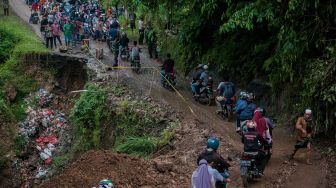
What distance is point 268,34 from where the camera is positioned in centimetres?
1798

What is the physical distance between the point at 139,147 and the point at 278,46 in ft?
17.6

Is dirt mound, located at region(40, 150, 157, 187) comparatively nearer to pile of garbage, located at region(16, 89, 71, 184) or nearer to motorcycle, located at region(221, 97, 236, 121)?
motorcycle, located at region(221, 97, 236, 121)

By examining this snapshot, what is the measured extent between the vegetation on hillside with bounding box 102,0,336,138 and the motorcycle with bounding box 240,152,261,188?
3.32 metres

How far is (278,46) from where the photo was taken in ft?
49.8

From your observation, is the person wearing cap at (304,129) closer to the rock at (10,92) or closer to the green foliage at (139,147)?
the green foliage at (139,147)

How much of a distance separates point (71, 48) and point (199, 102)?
404 inches

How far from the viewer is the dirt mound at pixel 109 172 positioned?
1165 centimetres

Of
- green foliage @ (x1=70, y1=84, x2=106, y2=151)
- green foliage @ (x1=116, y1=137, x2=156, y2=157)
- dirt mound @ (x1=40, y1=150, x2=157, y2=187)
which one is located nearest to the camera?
dirt mound @ (x1=40, y1=150, x2=157, y2=187)

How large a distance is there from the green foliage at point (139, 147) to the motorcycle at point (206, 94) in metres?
4.13

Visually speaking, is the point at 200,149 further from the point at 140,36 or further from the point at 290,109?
the point at 140,36

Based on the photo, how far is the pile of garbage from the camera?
20.5m

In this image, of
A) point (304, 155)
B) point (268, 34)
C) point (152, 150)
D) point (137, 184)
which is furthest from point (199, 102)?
point (137, 184)

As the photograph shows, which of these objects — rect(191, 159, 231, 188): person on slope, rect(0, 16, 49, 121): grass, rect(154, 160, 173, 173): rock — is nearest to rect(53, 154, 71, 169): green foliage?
rect(0, 16, 49, 121): grass

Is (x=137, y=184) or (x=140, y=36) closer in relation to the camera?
(x=137, y=184)
